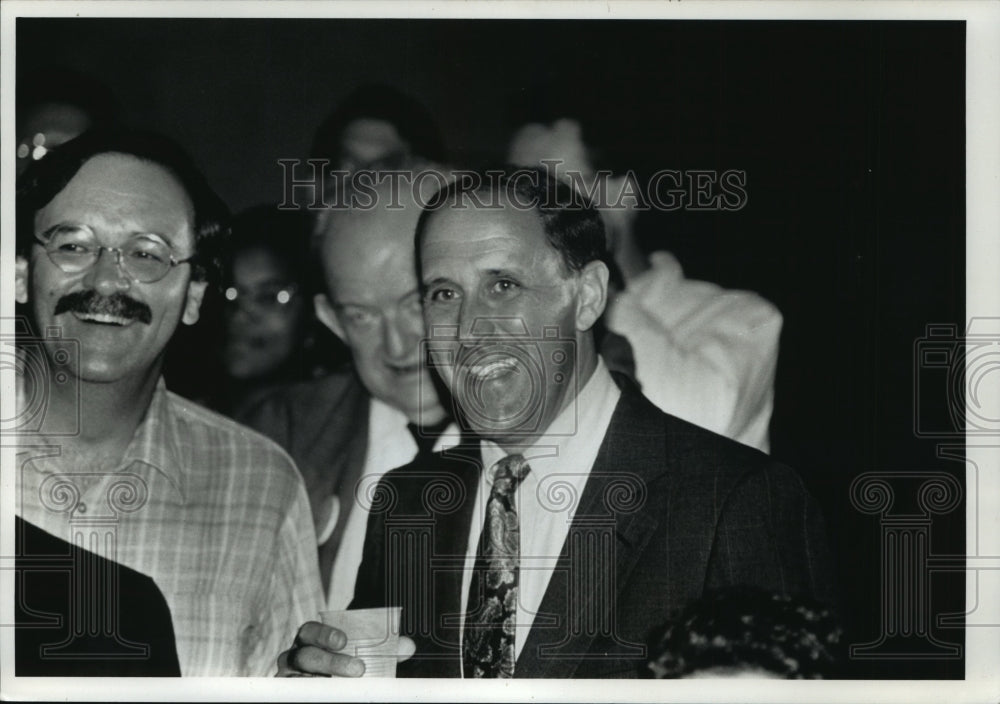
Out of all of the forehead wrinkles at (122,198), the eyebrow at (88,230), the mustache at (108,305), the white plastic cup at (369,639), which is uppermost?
the forehead wrinkles at (122,198)

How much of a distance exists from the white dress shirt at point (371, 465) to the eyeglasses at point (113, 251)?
66 centimetres

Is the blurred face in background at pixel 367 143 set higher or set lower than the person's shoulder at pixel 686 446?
higher

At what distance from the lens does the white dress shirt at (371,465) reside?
2.47 metres

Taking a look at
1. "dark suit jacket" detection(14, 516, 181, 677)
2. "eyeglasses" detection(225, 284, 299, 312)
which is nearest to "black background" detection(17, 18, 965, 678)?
"eyeglasses" detection(225, 284, 299, 312)

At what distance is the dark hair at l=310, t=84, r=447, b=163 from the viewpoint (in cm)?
247

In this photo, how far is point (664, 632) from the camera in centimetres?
244

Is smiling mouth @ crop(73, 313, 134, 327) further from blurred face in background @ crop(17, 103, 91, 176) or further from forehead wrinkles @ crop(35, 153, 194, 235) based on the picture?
blurred face in background @ crop(17, 103, 91, 176)

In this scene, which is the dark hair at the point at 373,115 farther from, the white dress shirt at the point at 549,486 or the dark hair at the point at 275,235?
the white dress shirt at the point at 549,486

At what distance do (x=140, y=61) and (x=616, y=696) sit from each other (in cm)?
209

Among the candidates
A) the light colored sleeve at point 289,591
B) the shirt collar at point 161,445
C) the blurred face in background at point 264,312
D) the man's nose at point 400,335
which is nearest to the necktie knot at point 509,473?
the man's nose at point 400,335

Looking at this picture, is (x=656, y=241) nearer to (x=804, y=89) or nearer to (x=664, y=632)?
(x=804, y=89)

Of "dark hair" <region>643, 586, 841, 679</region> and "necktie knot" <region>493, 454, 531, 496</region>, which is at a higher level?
"necktie knot" <region>493, 454, 531, 496</region>

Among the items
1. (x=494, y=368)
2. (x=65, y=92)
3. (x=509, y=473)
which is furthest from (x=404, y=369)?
(x=65, y=92)

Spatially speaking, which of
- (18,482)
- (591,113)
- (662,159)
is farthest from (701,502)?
(18,482)
